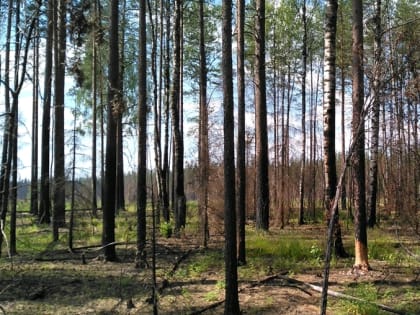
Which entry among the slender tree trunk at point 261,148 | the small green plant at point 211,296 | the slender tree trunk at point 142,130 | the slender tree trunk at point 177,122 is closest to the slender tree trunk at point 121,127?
the slender tree trunk at point 177,122

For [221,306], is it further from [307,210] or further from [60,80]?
[307,210]

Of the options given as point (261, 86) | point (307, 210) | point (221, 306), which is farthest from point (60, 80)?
point (307, 210)

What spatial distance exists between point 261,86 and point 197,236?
16.6 feet

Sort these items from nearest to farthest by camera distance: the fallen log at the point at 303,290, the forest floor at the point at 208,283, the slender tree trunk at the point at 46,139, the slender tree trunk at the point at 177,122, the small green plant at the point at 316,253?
1. the fallen log at the point at 303,290
2. the forest floor at the point at 208,283
3. the small green plant at the point at 316,253
4. the slender tree trunk at the point at 177,122
5. the slender tree trunk at the point at 46,139

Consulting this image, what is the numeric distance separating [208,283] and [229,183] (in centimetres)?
318

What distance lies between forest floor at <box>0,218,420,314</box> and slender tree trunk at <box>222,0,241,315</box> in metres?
0.91

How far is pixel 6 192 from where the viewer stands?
4.66 m

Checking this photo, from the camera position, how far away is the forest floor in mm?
7664

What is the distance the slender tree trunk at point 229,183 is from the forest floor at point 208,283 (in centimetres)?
91

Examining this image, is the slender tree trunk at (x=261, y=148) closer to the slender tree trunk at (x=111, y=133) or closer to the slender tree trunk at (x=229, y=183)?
the slender tree trunk at (x=111, y=133)

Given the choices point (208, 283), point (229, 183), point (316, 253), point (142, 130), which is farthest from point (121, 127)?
point (229, 183)

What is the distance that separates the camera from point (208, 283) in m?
9.12

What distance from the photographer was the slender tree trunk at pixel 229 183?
663cm

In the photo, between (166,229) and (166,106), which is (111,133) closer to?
(166,229)
